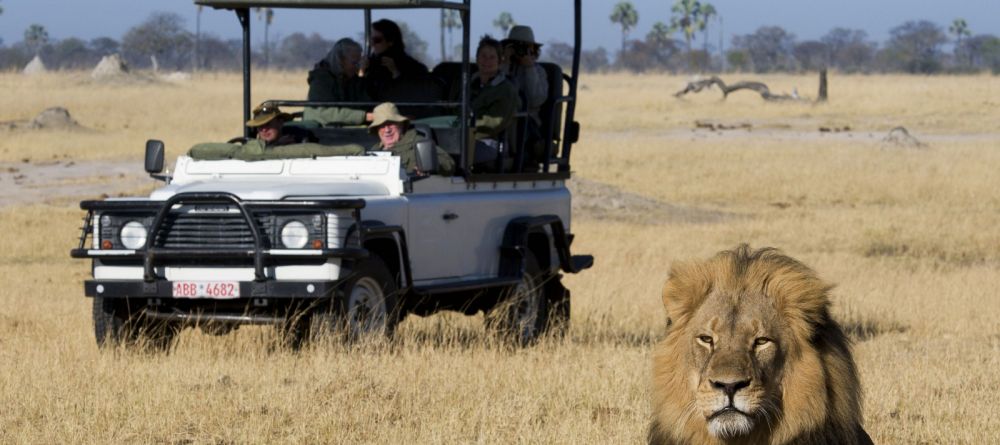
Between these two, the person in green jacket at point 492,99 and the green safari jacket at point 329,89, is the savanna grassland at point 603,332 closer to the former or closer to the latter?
the person in green jacket at point 492,99

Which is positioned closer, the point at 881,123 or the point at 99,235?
the point at 99,235

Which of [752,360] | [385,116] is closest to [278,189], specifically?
[385,116]

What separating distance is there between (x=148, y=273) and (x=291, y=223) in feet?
2.60

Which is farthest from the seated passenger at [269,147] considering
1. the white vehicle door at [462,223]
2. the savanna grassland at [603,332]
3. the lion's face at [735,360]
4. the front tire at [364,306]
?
the lion's face at [735,360]

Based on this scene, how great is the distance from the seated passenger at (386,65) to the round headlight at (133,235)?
7.77 feet

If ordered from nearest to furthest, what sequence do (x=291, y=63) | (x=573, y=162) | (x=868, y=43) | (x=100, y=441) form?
(x=100, y=441) < (x=573, y=162) < (x=291, y=63) < (x=868, y=43)

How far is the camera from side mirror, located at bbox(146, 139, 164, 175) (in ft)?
Result: 32.3

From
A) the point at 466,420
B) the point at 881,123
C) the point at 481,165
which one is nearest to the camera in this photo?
the point at 466,420

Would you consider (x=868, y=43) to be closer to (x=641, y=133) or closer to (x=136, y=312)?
(x=641, y=133)

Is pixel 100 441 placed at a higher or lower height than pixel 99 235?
lower

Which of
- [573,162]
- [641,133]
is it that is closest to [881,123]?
[641,133]

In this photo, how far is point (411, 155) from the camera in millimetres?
9523

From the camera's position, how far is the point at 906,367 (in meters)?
8.64

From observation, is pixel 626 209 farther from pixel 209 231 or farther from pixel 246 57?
pixel 209 231
